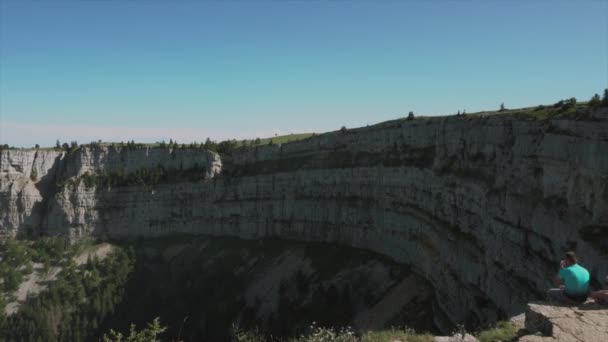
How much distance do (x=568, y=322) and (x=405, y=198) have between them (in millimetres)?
41559

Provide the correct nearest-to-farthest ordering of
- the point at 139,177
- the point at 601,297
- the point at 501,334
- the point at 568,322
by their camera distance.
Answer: the point at 568,322, the point at 501,334, the point at 601,297, the point at 139,177

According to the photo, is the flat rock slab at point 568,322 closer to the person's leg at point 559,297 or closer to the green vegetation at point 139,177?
the person's leg at point 559,297

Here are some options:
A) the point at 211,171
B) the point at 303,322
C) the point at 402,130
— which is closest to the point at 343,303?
the point at 303,322

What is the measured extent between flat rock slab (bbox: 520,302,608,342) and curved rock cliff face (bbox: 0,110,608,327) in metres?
5.21

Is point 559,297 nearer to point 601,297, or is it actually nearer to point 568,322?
point 601,297

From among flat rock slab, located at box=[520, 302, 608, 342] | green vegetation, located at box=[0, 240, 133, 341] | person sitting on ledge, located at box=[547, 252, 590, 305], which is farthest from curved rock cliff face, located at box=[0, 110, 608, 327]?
green vegetation, located at box=[0, 240, 133, 341]

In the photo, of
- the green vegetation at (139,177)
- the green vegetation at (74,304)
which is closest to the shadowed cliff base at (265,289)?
the green vegetation at (74,304)

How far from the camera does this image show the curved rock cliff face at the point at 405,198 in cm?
2131

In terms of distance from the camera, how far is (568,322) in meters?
12.0

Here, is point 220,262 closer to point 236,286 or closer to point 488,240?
point 236,286

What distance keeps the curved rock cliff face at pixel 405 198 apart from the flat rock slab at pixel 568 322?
5208mm

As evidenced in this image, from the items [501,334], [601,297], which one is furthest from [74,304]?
[601,297]

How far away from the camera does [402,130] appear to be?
57.2 metres

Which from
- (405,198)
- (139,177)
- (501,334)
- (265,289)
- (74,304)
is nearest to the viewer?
(501,334)
